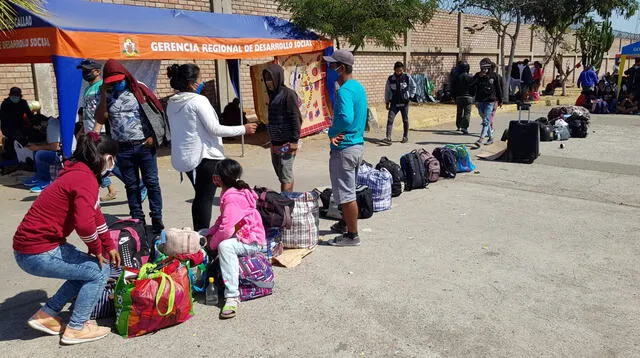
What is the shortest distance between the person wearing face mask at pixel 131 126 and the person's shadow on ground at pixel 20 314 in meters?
1.34

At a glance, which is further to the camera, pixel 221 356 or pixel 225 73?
pixel 225 73

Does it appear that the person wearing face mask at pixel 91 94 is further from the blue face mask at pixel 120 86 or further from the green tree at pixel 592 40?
the green tree at pixel 592 40

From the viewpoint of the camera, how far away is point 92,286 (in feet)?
11.5

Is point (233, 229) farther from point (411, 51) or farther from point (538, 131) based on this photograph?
point (411, 51)

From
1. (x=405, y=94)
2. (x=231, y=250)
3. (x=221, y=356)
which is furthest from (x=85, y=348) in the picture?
(x=405, y=94)

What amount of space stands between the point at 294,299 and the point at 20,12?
634 centimetres

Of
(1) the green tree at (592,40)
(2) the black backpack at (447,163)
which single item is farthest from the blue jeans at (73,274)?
(1) the green tree at (592,40)

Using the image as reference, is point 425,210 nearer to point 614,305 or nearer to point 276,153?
point 276,153

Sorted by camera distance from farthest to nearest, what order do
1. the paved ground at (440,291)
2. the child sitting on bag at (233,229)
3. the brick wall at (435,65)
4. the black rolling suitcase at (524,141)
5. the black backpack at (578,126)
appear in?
the brick wall at (435,65)
the black backpack at (578,126)
the black rolling suitcase at (524,141)
the child sitting on bag at (233,229)
the paved ground at (440,291)

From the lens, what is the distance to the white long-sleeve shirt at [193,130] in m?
4.80

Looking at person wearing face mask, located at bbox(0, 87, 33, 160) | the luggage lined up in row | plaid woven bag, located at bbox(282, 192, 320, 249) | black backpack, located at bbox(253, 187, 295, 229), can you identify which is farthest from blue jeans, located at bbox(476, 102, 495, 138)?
person wearing face mask, located at bbox(0, 87, 33, 160)

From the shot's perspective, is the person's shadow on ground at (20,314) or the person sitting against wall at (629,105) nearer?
the person's shadow on ground at (20,314)

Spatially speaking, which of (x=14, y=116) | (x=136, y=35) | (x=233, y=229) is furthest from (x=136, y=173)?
(x=14, y=116)

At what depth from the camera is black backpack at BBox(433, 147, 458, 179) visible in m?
8.46
